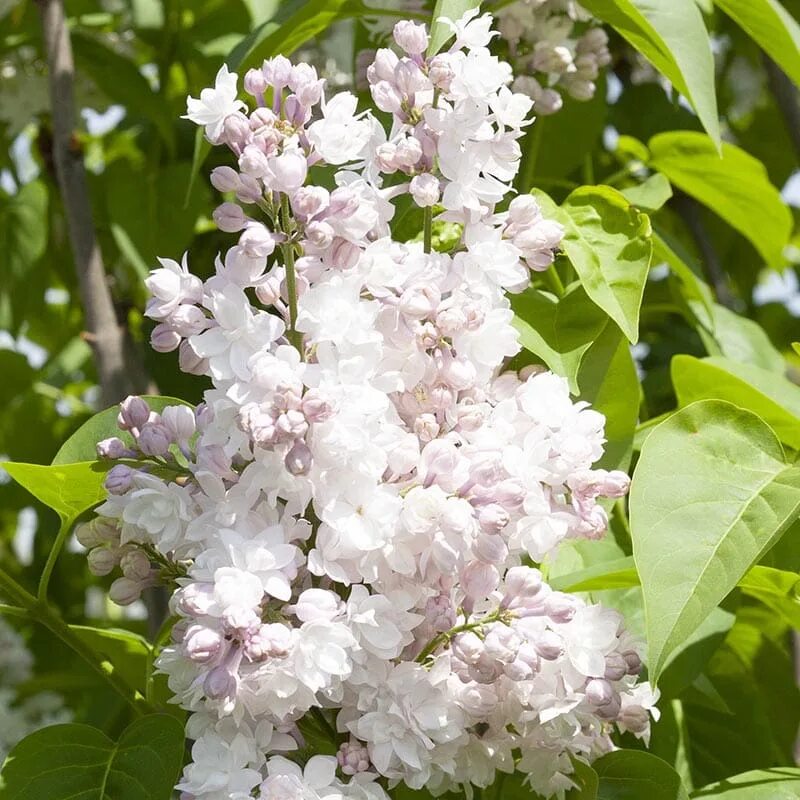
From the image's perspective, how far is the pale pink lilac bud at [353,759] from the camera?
25.8 inches

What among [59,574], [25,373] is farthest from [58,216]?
[59,574]

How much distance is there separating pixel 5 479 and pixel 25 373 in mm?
160

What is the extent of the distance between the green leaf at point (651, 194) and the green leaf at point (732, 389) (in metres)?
0.13

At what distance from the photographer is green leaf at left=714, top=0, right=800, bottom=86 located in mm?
972

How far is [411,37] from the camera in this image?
0.70 meters

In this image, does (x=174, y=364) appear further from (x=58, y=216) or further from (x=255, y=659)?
(x=255, y=659)

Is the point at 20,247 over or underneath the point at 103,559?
underneath

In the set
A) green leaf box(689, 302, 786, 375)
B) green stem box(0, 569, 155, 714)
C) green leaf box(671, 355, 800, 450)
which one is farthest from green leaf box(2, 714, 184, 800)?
green leaf box(689, 302, 786, 375)

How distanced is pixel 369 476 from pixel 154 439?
0.45 feet

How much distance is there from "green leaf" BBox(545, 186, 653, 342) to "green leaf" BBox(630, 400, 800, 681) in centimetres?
8

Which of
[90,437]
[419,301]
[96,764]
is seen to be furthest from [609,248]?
[96,764]

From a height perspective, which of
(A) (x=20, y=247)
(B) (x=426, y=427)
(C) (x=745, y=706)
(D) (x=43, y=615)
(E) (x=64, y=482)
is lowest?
(C) (x=745, y=706)

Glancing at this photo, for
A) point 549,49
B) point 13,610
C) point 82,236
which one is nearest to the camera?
point 13,610

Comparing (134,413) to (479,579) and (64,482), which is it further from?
(479,579)
